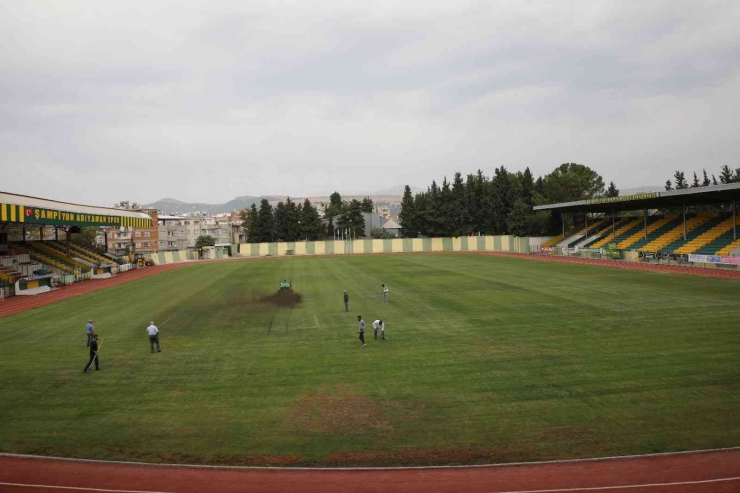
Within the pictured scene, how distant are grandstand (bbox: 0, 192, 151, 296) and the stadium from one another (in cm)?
889

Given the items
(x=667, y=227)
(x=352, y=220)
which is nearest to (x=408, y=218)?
(x=352, y=220)

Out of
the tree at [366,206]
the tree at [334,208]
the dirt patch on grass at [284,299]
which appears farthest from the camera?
the tree at [334,208]

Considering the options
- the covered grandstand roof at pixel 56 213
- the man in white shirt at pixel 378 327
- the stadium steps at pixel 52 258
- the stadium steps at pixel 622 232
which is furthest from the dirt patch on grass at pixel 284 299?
the stadium steps at pixel 622 232

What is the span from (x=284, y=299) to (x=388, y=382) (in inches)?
772

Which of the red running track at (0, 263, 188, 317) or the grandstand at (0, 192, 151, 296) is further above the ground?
the grandstand at (0, 192, 151, 296)

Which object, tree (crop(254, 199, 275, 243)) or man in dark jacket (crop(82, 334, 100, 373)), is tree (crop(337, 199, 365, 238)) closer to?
tree (crop(254, 199, 275, 243))

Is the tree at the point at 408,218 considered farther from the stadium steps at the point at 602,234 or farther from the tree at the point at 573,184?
the stadium steps at the point at 602,234

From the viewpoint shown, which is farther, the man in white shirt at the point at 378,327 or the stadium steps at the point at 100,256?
the stadium steps at the point at 100,256

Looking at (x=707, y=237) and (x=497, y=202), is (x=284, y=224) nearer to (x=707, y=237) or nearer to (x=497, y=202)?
(x=497, y=202)

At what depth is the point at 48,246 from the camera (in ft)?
203

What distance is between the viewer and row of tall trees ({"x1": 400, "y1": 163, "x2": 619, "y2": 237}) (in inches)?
3376

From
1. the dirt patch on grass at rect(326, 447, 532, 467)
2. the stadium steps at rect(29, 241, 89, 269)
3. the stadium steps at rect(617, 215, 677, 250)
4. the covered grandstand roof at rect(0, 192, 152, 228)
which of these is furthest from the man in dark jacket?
the stadium steps at rect(617, 215, 677, 250)

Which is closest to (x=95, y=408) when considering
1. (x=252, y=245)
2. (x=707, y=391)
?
(x=707, y=391)

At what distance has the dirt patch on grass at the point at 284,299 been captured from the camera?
110 ft
